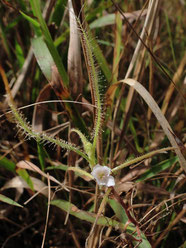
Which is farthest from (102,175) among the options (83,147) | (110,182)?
(83,147)

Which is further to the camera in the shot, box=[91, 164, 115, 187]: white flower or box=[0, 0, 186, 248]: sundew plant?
box=[0, 0, 186, 248]: sundew plant

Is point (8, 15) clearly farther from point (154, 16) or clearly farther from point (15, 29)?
point (154, 16)

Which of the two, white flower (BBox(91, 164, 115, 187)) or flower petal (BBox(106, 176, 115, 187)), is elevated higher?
white flower (BBox(91, 164, 115, 187))

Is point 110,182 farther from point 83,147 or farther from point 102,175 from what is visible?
point 83,147

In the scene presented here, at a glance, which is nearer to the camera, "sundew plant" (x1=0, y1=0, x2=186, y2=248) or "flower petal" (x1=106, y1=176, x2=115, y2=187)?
"flower petal" (x1=106, y1=176, x2=115, y2=187)
